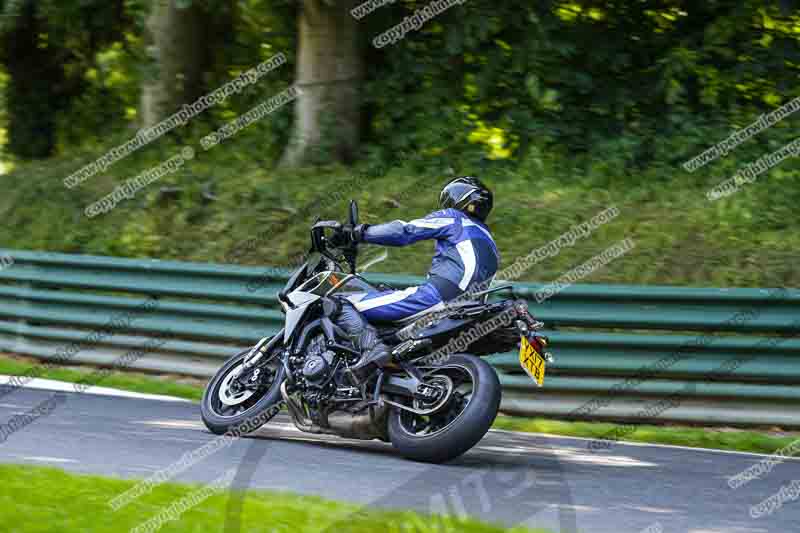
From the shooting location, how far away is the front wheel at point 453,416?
22.1 feet

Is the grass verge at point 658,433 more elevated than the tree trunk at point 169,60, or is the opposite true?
the tree trunk at point 169,60

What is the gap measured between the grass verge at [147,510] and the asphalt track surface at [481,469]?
0.20 m

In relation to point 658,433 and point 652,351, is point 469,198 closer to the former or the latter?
point 652,351

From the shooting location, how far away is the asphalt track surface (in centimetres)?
573

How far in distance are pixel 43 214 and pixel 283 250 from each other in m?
3.66

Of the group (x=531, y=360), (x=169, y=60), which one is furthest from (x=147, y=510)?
(x=169, y=60)

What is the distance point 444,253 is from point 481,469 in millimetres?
1515

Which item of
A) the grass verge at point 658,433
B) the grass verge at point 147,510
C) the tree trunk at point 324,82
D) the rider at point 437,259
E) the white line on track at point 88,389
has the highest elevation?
the grass verge at point 147,510

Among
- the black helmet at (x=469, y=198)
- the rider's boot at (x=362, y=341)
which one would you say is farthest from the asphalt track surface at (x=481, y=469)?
the black helmet at (x=469, y=198)

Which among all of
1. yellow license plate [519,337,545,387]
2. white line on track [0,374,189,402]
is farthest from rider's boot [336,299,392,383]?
white line on track [0,374,189,402]

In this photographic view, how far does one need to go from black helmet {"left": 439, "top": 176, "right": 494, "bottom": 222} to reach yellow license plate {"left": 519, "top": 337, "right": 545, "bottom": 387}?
1180mm

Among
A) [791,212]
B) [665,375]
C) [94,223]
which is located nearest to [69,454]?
[665,375]

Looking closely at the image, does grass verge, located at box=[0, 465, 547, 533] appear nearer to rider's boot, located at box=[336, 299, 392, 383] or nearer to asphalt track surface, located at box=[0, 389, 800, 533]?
asphalt track surface, located at box=[0, 389, 800, 533]

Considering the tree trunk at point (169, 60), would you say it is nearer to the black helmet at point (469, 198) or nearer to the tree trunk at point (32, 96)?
the tree trunk at point (32, 96)
